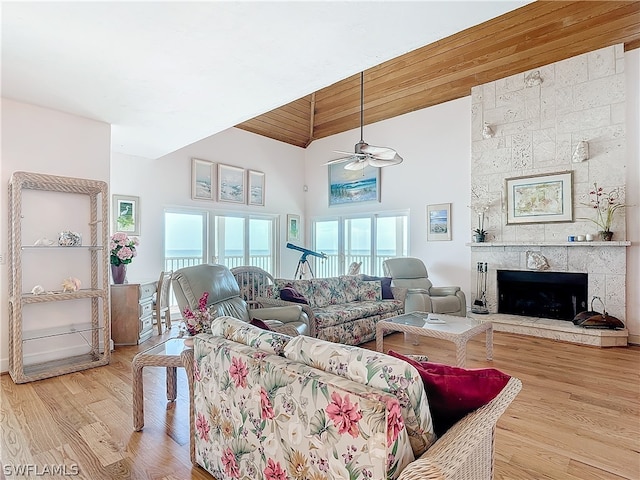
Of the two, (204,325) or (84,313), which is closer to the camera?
(204,325)

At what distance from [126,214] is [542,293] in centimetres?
616

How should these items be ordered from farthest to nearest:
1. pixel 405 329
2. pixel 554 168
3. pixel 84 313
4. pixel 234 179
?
pixel 234 179, pixel 554 168, pixel 84 313, pixel 405 329

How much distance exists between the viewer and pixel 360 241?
702 centimetres

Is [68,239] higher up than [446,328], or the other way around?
[68,239]

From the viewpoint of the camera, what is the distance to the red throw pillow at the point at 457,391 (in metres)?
1.21

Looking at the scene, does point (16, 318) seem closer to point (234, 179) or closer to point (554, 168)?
point (234, 179)

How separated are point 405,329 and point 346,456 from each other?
230 cm

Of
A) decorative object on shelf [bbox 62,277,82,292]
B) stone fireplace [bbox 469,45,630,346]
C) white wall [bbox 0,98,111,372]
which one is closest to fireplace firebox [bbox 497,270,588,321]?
stone fireplace [bbox 469,45,630,346]

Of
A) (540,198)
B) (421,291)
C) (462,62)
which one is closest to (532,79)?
(462,62)

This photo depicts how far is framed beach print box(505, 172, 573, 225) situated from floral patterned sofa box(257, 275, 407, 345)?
2.08 m

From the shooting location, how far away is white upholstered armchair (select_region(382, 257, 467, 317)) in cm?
462

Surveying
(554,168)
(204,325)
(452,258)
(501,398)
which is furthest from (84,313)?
(554,168)

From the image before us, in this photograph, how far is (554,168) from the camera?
471 centimetres

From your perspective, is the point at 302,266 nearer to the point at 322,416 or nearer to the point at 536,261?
the point at 536,261
